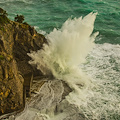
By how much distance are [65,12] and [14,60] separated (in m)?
31.0

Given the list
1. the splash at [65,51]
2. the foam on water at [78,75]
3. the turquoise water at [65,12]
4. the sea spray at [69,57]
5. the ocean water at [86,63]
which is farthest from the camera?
the turquoise water at [65,12]

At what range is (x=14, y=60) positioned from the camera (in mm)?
17266

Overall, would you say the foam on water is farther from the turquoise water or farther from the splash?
the turquoise water

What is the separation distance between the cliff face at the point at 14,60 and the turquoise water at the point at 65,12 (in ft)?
51.2

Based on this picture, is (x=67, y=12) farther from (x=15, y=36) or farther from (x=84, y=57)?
(x=15, y=36)

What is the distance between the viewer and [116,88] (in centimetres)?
2002

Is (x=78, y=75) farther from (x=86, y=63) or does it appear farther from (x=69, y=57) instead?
(x=86, y=63)

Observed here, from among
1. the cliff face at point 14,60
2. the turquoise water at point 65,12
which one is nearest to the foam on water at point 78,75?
the cliff face at point 14,60

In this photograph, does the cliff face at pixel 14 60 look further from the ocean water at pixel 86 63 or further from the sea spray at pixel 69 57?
the ocean water at pixel 86 63

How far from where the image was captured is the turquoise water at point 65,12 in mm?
35866

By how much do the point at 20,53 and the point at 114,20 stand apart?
96.2 ft

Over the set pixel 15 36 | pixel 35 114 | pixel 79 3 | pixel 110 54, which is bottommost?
pixel 35 114

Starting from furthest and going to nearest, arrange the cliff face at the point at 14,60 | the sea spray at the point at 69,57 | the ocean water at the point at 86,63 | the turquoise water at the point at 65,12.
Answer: the turquoise water at the point at 65,12 → the sea spray at the point at 69,57 → the ocean water at the point at 86,63 → the cliff face at the point at 14,60

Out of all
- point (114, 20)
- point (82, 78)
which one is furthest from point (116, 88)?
point (114, 20)
